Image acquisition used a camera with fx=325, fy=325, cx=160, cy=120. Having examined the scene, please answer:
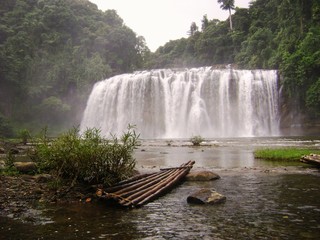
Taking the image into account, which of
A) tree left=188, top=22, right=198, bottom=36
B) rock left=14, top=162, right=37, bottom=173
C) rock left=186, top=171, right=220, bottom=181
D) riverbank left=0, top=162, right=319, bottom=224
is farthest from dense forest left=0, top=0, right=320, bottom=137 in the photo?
riverbank left=0, top=162, right=319, bottom=224

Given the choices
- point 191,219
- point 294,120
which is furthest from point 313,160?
point 294,120

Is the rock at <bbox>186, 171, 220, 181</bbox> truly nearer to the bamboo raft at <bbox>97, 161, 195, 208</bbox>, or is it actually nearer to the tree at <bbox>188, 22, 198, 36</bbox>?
the bamboo raft at <bbox>97, 161, 195, 208</bbox>

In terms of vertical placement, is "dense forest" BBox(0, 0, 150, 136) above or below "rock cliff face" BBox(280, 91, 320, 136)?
above

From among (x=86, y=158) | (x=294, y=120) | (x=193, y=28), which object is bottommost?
(x=86, y=158)

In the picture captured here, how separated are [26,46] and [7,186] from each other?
190 ft

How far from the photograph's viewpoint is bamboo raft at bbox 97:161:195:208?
7.06 metres

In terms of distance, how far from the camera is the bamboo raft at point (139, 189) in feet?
23.2

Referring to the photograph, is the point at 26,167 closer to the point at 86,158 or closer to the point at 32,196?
the point at 32,196

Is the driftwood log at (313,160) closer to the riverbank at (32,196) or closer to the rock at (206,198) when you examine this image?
the rock at (206,198)

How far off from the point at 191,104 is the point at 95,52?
106ft

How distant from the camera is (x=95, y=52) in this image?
71.4 m

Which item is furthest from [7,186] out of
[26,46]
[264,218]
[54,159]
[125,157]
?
[26,46]

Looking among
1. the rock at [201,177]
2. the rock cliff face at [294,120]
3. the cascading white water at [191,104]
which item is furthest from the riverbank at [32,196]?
the rock cliff face at [294,120]

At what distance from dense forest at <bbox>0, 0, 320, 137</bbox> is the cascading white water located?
13.4ft
